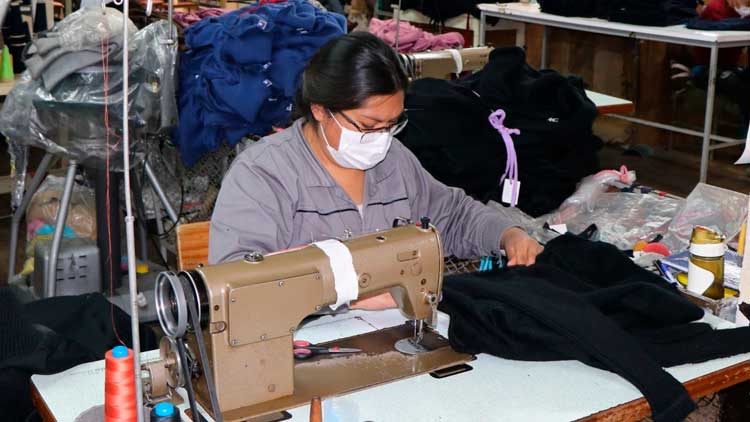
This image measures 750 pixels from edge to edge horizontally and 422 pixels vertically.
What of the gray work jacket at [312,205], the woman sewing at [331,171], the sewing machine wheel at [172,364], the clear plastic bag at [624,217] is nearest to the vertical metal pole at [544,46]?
the clear plastic bag at [624,217]

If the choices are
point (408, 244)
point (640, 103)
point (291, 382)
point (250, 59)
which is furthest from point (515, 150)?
point (640, 103)

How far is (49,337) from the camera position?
1.58 m

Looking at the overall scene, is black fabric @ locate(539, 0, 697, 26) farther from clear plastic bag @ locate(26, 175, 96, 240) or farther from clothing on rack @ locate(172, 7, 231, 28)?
clear plastic bag @ locate(26, 175, 96, 240)

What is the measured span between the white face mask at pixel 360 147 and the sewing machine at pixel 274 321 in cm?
36

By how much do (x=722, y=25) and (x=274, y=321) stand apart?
356 centimetres

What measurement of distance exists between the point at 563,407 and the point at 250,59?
1945 mm

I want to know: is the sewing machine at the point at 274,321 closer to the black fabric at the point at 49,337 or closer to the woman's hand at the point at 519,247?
the black fabric at the point at 49,337

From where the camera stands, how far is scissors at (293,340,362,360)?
1.55 m

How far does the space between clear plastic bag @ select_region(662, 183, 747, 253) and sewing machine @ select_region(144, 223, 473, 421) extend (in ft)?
3.52

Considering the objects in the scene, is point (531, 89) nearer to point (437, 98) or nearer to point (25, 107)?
point (437, 98)

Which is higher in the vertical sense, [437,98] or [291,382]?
[437,98]

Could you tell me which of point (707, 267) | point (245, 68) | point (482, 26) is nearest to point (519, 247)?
point (707, 267)

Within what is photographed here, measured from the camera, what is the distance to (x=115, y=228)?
3.22 m

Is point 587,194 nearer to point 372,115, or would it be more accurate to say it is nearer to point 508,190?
point 508,190
